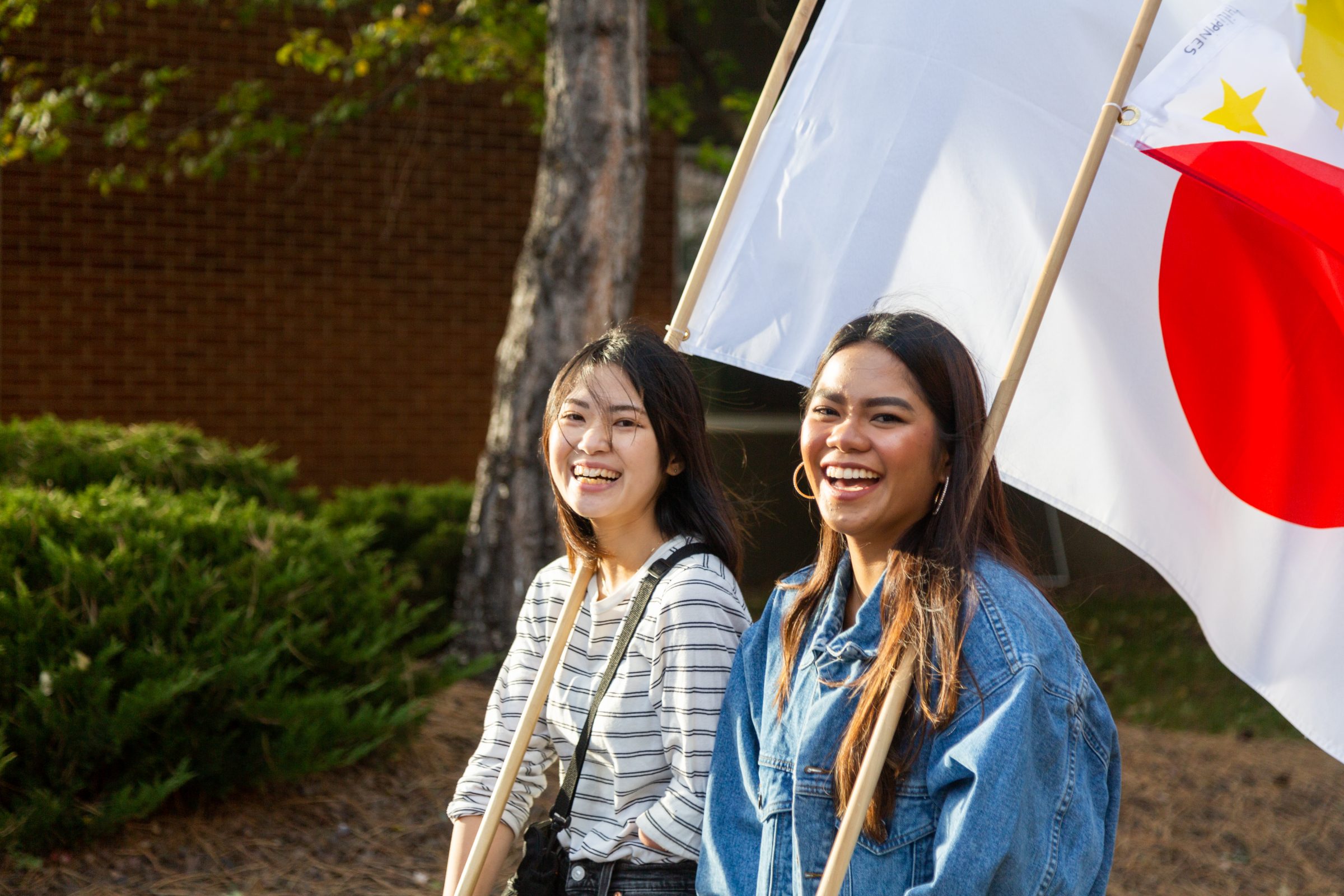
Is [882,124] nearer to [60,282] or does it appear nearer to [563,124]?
[563,124]

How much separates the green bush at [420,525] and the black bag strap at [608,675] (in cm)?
402

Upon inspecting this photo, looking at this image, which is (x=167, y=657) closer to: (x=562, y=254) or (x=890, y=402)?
(x=562, y=254)

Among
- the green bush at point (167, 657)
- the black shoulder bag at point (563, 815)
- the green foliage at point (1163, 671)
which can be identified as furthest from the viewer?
the green foliage at point (1163, 671)

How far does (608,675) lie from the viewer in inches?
92.4

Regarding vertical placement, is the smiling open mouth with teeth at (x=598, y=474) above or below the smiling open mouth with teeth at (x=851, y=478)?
below

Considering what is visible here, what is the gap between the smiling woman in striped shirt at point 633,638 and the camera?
88.3 inches

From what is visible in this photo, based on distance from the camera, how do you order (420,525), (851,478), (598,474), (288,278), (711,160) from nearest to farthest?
(851,478)
(598,474)
(420,525)
(711,160)
(288,278)

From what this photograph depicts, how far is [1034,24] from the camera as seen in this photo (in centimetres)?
265

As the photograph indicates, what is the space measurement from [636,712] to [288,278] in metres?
8.24

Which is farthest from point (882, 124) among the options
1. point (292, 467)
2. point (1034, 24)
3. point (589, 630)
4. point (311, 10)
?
point (311, 10)

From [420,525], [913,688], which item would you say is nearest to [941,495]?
[913,688]

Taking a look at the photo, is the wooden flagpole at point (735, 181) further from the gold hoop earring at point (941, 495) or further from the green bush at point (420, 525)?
the green bush at point (420, 525)

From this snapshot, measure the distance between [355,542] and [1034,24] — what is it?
11.0ft

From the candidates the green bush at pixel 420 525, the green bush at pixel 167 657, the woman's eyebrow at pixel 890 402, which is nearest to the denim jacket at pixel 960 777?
the woman's eyebrow at pixel 890 402
